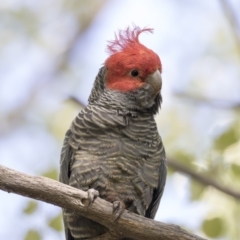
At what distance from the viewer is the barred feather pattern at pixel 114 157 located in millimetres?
4902

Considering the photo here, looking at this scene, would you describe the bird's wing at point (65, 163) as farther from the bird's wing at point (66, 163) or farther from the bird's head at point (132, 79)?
the bird's head at point (132, 79)

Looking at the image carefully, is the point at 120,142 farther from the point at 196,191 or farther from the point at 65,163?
the point at 196,191

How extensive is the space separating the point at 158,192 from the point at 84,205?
1.12 meters

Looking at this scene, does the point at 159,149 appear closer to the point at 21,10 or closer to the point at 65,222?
the point at 65,222

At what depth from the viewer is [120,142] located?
5.01 meters

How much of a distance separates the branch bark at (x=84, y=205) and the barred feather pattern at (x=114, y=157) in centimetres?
37

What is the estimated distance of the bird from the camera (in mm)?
4910

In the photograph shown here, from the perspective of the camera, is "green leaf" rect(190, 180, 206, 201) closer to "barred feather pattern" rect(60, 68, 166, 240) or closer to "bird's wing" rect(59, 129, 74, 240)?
"barred feather pattern" rect(60, 68, 166, 240)

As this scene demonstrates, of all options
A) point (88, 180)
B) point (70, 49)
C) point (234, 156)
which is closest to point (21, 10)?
point (70, 49)

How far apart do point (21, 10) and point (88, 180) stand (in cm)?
572

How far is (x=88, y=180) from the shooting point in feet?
16.0

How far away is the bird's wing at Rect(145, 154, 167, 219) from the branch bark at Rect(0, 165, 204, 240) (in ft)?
2.38

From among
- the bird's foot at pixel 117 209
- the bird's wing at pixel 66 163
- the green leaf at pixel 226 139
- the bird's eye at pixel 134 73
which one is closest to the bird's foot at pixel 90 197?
the bird's foot at pixel 117 209

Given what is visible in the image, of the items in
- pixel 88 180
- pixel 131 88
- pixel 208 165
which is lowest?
pixel 88 180
